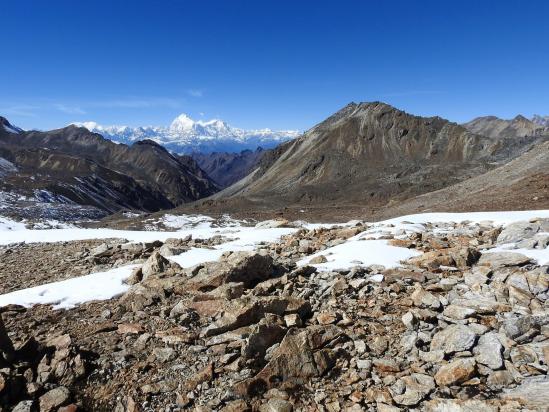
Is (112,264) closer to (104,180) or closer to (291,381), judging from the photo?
(291,381)

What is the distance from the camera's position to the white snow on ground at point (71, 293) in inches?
412

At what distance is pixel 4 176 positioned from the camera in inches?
5025

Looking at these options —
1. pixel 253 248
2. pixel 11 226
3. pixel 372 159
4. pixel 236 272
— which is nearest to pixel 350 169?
pixel 372 159

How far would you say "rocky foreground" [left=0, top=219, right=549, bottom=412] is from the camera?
20.8 feet

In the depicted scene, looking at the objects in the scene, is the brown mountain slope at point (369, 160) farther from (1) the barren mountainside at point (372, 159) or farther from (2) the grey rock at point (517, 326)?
(2) the grey rock at point (517, 326)

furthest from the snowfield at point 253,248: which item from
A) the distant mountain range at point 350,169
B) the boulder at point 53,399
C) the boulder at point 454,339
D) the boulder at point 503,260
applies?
the distant mountain range at point 350,169

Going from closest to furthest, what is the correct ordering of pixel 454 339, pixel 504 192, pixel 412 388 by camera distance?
pixel 412 388
pixel 454 339
pixel 504 192

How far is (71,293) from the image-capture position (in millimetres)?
10859

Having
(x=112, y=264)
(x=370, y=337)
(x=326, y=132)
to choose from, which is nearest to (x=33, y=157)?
(x=326, y=132)

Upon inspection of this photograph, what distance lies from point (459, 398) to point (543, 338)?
7.41ft

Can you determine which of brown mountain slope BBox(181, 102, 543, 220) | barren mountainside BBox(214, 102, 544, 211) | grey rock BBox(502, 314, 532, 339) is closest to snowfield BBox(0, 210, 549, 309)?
grey rock BBox(502, 314, 532, 339)

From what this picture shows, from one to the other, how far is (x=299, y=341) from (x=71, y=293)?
691 cm

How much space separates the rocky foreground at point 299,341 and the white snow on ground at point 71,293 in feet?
1.30

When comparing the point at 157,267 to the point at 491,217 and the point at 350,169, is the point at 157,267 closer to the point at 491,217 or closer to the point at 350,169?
the point at 491,217
